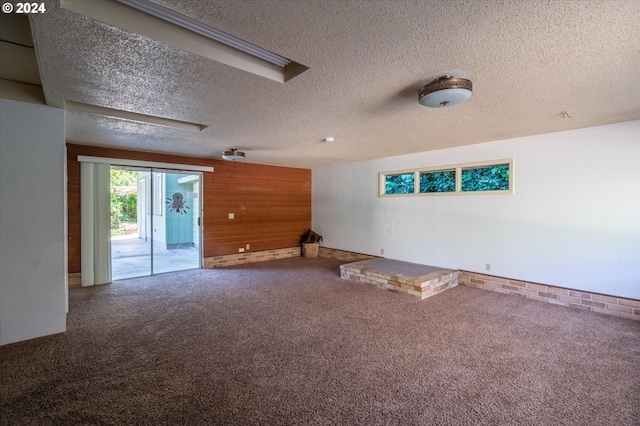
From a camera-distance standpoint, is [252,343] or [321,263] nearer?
[252,343]

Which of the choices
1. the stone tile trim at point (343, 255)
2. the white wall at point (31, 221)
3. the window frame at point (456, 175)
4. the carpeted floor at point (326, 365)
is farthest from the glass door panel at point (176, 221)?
the window frame at point (456, 175)

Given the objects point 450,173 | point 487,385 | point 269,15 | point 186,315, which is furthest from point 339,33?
point 450,173

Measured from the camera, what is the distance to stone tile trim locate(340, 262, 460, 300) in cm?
437

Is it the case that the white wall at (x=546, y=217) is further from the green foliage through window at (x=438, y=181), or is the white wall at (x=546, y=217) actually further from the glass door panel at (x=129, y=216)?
the glass door panel at (x=129, y=216)

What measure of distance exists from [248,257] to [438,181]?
487 cm

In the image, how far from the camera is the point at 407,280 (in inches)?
177

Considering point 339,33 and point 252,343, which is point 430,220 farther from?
point 339,33

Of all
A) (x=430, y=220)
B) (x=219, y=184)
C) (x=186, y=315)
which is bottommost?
(x=186, y=315)

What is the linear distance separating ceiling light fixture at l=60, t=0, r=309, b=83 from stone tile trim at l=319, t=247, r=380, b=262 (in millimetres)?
5182

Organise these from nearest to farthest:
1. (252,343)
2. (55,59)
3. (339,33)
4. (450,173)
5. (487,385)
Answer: (339,33) < (55,59) < (487,385) < (252,343) < (450,173)

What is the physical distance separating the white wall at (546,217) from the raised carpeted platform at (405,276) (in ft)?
1.42

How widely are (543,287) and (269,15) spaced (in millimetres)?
5115

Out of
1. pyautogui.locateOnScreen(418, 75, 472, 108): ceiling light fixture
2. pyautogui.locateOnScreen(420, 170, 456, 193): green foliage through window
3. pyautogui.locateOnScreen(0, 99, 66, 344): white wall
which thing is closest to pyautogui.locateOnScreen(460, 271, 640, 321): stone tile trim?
pyautogui.locateOnScreen(420, 170, 456, 193): green foliage through window

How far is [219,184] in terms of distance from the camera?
6.61 metres
